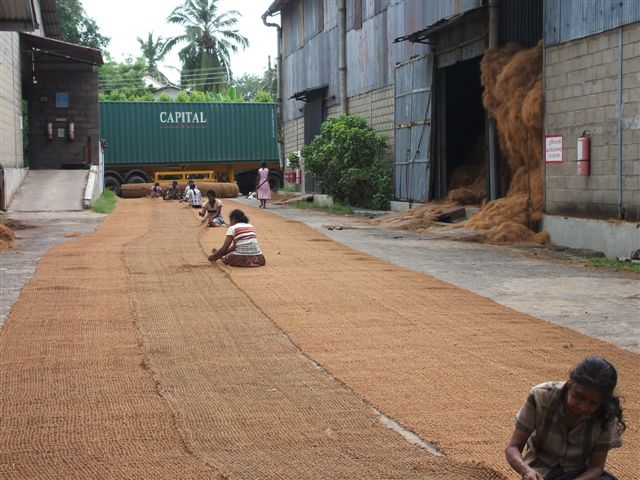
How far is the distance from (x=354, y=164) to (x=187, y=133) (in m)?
16.3

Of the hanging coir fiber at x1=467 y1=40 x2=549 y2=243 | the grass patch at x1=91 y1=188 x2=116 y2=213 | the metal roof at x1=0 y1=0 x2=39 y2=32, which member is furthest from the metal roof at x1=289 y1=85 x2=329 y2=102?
the hanging coir fiber at x1=467 y1=40 x2=549 y2=243

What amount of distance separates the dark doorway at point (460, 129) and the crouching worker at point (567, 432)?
18.8 meters

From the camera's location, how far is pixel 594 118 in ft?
48.6

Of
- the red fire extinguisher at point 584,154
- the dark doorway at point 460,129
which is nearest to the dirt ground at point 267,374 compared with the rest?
the red fire extinguisher at point 584,154

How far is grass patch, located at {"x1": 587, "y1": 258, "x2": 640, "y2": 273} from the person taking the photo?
12.7 meters

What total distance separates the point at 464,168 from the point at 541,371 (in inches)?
672

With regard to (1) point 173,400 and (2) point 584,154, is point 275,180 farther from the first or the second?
(1) point 173,400

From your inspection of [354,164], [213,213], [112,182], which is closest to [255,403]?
[213,213]

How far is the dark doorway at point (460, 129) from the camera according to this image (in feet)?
74.5

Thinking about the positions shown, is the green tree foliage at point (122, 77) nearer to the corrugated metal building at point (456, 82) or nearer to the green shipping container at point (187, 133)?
the green shipping container at point (187, 133)

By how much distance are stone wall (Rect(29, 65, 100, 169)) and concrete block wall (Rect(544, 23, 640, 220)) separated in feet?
68.5

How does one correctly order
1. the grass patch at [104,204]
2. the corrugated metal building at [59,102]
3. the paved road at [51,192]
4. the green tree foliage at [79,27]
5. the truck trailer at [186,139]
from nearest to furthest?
the paved road at [51,192]
the grass patch at [104,204]
the corrugated metal building at [59,102]
the truck trailer at [186,139]
the green tree foliage at [79,27]

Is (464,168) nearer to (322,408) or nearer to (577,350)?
(577,350)

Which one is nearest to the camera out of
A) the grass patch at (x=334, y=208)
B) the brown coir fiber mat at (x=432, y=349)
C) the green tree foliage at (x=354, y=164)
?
the brown coir fiber mat at (x=432, y=349)
